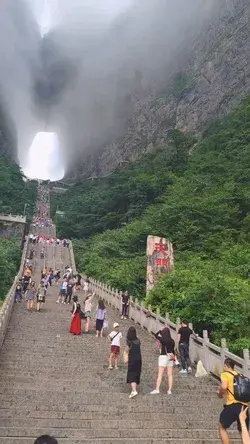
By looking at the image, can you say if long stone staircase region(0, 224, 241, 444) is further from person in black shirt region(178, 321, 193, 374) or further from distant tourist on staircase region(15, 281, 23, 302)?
distant tourist on staircase region(15, 281, 23, 302)

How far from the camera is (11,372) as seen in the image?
356 inches

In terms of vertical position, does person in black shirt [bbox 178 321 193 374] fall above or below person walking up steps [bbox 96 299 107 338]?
below

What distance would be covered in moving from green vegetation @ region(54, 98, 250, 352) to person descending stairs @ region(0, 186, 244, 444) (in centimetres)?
237

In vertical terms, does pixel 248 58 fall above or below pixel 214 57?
below

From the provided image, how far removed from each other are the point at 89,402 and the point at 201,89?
63208 millimetres

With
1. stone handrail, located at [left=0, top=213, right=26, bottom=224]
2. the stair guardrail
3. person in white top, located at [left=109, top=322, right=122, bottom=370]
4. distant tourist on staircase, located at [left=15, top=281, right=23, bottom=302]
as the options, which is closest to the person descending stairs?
person in white top, located at [left=109, top=322, right=122, bottom=370]

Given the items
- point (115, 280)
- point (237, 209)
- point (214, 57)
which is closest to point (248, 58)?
point (214, 57)

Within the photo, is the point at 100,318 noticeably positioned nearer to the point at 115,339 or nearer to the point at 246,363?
the point at 115,339

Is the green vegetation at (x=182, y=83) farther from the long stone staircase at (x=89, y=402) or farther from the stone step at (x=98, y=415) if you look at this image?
the stone step at (x=98, y=415)

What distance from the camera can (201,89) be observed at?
65.6m

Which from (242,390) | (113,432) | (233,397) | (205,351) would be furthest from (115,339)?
(242,390)

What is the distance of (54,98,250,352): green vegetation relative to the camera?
13.0 metres

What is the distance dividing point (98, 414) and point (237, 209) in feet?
79.5

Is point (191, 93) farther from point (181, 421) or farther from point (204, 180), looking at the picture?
point (181, 421)
